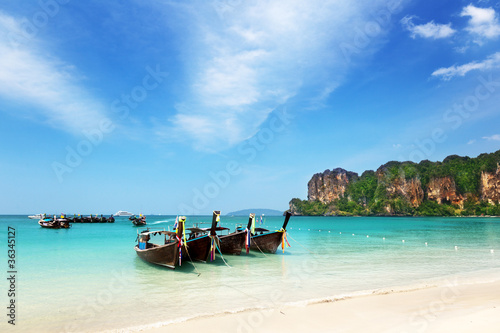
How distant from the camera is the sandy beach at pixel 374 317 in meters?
6.85

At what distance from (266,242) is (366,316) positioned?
13.4 m

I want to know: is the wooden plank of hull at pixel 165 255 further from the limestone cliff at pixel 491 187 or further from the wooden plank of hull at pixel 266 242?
the limestone cliff at pixel 491 187

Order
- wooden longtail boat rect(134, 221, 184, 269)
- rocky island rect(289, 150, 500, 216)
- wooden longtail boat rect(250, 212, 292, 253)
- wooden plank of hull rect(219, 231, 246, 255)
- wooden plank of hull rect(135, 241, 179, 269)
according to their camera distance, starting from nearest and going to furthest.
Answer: wooden longtail boat rect(134, 221, 184, 269)
wooden plank of hull rect(135, 241, 179, 269)
wooden plank of hull rect(219, 231, 246, 255)
wooden longtail boat rect(250, 212, 292, 253)
rocky island rect(289, 150, 500, 216)

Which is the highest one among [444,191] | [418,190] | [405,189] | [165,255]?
[405,189]

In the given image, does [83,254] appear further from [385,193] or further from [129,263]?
[385,193]

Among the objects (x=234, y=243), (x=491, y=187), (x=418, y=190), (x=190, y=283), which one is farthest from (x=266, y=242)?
(x=418, y=190)

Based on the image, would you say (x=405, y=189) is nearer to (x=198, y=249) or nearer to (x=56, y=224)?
(x=56, y=224)

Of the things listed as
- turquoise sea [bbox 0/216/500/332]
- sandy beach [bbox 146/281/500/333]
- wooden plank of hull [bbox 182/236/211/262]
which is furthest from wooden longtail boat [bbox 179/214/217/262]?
sandy beach [bbox 146/281/500/333]

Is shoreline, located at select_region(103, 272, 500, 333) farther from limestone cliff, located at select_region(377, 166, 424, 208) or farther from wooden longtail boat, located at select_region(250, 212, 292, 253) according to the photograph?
limestone cliff, located at select_region(377, 166, 424, 208)

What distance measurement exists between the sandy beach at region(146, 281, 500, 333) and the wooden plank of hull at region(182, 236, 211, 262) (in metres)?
7.86

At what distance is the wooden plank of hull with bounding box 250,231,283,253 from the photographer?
2092 cm

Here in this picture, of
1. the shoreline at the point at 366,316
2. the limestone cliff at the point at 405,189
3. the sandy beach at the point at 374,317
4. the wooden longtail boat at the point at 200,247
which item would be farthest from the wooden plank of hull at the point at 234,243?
the limestone cliff at the point at 405,189

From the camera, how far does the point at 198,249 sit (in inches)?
Result: 635

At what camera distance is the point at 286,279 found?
13141 mm
